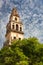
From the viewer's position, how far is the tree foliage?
5641 cm

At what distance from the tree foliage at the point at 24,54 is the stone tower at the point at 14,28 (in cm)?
1424

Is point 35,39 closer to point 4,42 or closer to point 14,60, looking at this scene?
point 14,60

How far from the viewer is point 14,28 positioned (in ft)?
259

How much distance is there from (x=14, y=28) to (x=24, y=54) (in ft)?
65.2

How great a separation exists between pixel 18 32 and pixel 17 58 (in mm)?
21598

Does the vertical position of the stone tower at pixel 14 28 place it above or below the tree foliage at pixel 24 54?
above

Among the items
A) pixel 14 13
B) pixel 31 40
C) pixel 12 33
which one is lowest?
pixel 31 40

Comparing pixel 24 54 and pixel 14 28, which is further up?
pixel 14 28

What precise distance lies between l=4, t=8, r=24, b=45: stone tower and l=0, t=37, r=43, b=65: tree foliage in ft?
46.7

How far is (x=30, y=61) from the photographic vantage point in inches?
2258

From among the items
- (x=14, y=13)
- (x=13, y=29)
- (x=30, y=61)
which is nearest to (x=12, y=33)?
(x=13, y=29)

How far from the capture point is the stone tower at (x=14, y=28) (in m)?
77.3

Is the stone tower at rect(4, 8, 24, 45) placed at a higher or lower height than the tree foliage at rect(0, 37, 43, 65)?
higher

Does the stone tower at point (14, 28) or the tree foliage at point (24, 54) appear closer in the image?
the tree foliage at point (24, 54)
